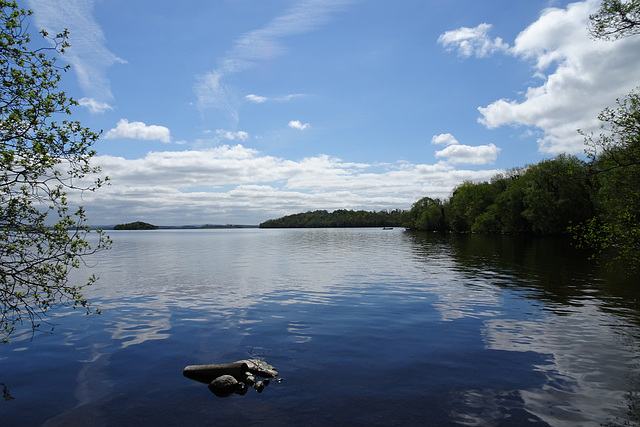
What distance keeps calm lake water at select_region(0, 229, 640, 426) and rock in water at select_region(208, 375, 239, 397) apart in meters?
0.41

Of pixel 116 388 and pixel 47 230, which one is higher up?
pixel 47 230

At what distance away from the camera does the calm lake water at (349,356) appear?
10.2 meters

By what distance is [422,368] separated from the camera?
13070 millimetres

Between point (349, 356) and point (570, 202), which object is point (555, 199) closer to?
point (570, 202)

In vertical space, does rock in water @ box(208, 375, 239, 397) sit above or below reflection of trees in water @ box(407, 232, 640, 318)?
below

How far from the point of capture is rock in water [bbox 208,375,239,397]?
1149 centimetres

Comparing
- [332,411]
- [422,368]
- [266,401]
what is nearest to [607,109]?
[422,368]

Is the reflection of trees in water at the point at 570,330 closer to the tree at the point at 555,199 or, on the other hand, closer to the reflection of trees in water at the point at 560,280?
the reflection of trees in water at the point at 560,280

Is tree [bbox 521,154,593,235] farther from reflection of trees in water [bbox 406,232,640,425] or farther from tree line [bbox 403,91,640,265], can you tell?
reflection of trees in water [bbox 406,232,640,425]

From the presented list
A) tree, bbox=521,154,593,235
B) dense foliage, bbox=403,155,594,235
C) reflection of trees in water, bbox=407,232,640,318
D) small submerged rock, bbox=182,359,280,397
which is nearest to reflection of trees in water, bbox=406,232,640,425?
reflection of trees in water, bbox=407,232,640,318

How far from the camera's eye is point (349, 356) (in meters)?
14.4

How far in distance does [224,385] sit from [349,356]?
16.5 ft

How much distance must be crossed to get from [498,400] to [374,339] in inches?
254

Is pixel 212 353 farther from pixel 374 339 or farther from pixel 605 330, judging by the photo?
pixel 605 330
